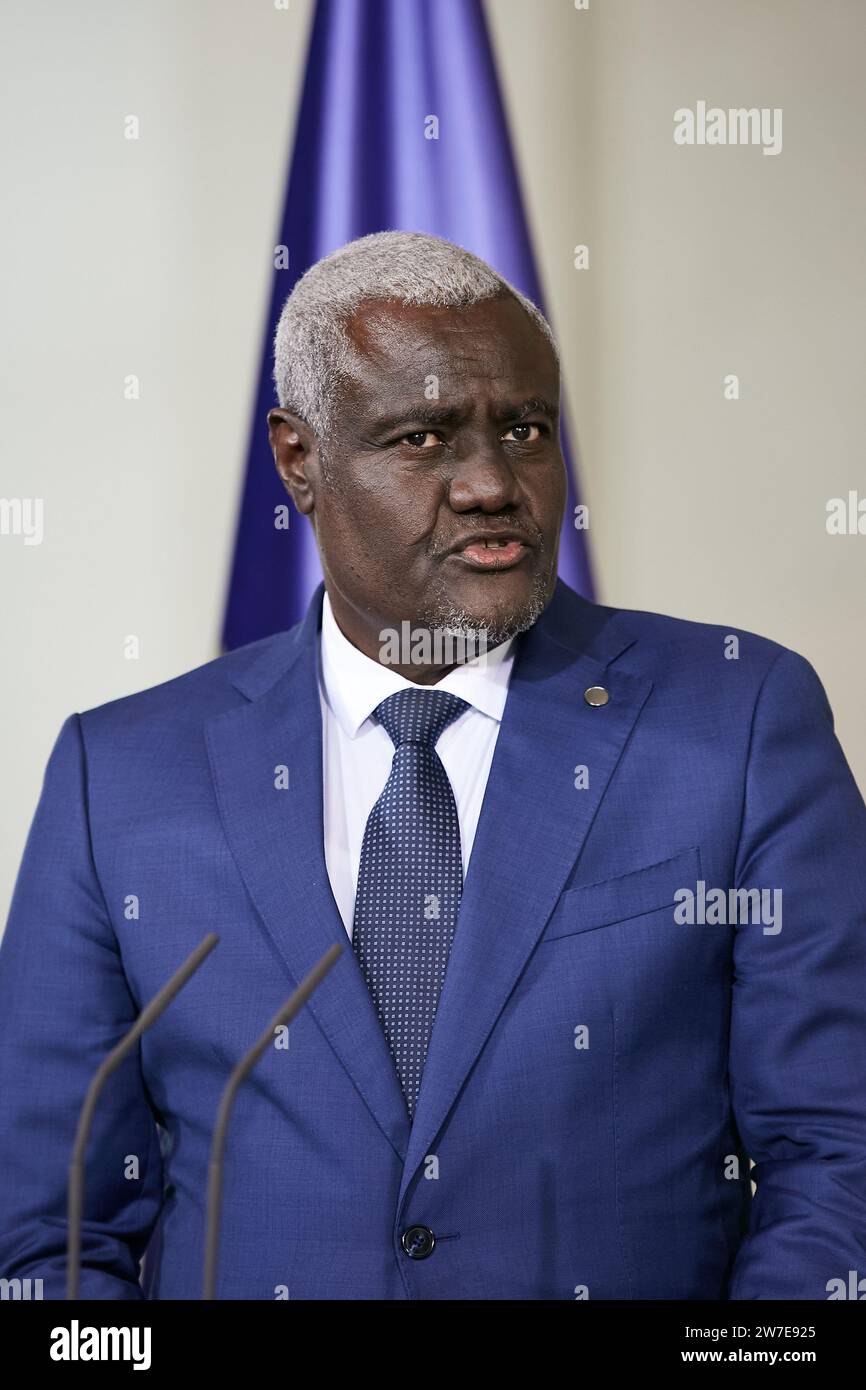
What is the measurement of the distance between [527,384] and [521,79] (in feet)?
3.46

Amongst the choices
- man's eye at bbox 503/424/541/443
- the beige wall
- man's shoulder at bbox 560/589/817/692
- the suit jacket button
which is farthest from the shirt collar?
the beige wall

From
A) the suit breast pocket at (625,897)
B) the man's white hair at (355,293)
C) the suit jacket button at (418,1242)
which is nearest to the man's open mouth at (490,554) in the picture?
the man's white hair at (355,293)

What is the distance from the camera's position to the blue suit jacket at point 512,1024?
5.68ft

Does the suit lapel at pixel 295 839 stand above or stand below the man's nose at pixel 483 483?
below

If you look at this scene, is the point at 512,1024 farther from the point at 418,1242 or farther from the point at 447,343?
the point at 447,343

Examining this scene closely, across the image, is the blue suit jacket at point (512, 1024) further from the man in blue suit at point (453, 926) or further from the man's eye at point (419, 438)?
the man's eye at point (419, 438)

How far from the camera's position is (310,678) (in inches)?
79.5

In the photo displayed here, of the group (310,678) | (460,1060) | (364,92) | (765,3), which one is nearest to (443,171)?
(364,92)

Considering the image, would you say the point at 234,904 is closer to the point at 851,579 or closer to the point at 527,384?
the point at 527,384

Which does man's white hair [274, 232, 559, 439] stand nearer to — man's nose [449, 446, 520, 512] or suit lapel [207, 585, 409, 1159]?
man's nose [449, 446, 520, 512]

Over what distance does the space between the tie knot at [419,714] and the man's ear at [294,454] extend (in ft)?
0.99

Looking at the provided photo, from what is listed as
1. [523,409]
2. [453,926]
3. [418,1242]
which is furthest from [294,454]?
[418,1242]

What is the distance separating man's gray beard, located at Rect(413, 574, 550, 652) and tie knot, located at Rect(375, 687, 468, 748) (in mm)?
88

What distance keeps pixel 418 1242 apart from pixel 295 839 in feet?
1.51
